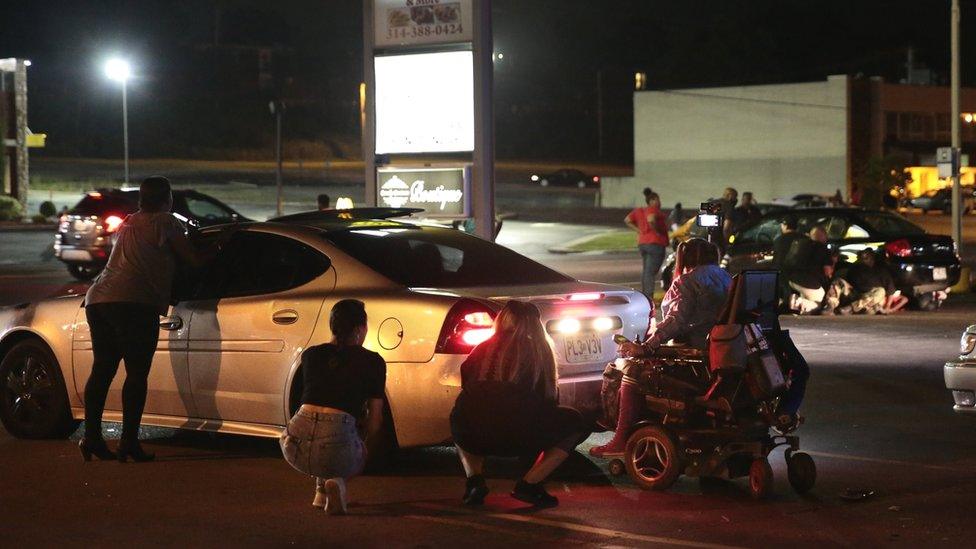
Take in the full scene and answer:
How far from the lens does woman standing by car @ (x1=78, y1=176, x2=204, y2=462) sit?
8805mm

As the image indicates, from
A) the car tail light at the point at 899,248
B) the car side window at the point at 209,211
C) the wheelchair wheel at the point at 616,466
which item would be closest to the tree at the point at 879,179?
the car side window at the point at 209,211

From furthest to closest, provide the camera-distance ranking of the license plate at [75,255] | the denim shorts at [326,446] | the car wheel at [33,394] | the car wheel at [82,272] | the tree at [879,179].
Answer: the tree at [879,179]
the car wheel at [82,272]
the license plate at [75,255]
the car wheel at [33,394]
the denim shorts at [326,446]

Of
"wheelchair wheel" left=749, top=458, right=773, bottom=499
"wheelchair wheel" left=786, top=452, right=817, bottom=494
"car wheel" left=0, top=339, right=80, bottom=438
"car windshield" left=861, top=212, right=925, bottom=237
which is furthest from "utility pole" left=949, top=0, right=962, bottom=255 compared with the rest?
"car wheel" left=0, top=339, right=80, bottom=438

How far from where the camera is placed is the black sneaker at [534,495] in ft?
25.0

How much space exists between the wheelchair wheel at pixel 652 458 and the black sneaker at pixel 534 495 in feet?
2.13

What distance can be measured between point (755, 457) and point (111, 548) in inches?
137

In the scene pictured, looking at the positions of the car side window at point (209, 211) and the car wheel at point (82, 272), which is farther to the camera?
the car wheel at point (82, 272)

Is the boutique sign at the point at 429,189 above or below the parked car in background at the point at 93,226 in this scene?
above

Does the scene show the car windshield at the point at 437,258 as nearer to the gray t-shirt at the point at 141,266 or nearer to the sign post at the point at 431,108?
the gray t-shirt at the point at 141,266

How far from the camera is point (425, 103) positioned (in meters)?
15.6

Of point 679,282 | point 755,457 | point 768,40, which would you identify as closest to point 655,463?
point 755,457

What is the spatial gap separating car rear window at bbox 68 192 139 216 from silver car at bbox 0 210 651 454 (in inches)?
651

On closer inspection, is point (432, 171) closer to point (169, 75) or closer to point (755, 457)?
point (755, 457)

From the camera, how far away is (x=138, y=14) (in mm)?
A: 128625
